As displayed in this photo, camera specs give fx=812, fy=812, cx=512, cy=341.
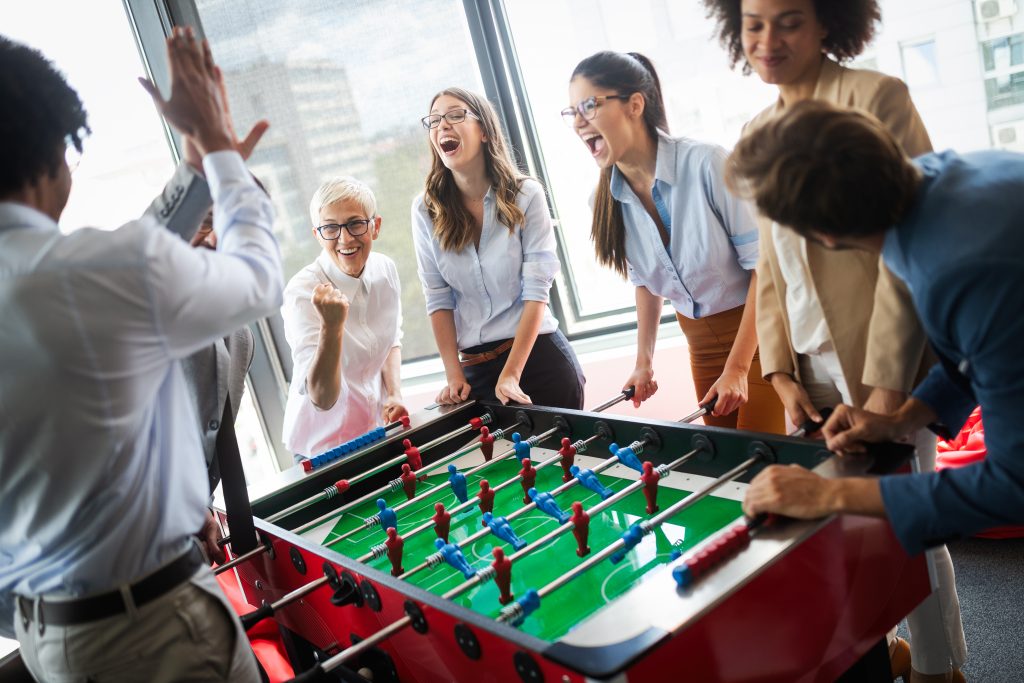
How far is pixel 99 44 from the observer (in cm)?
404

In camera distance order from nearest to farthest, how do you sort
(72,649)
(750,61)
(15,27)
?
(72,649), (750,61), (15,27)

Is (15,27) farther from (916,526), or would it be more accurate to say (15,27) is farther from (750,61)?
(916,526)

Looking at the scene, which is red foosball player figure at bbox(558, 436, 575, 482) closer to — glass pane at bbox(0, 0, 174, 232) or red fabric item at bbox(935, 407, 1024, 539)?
red fabric item at bbox(935, 407, 1024, 539)

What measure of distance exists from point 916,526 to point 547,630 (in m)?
0.60

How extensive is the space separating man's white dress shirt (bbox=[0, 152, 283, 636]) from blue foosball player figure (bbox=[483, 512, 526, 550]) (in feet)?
1.96

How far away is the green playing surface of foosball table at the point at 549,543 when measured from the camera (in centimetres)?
143

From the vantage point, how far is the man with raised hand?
3.53 ft

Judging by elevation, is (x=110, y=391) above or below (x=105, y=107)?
below

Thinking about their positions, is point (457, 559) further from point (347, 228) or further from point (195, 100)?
point (347, 228)

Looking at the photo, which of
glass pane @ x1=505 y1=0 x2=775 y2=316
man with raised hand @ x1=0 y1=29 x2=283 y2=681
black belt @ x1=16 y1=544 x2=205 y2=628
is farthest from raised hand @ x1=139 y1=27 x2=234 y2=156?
glass pane @ x1=505 y1=0 x2=775 y2=316

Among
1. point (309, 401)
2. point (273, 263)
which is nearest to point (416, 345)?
point (309, 401)

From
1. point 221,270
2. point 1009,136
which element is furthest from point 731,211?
point 1009,136

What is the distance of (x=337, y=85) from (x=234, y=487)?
3044 millimetres

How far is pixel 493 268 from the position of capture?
8.96ft
